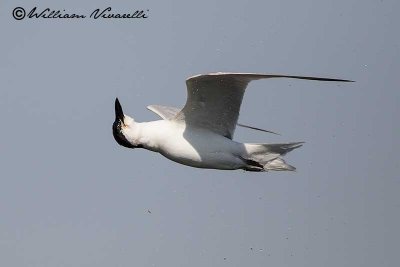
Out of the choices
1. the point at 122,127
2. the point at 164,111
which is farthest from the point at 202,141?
the point at 164,111

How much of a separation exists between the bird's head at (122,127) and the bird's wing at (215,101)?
0.62 metres

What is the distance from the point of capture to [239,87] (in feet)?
31.2

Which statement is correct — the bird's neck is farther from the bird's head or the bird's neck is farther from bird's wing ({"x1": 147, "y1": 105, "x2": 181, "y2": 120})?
bird's wing ({"x1": 147, "y1": 105, "x2": 181, "y2": 120})

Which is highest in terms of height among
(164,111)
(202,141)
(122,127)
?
(164,111)

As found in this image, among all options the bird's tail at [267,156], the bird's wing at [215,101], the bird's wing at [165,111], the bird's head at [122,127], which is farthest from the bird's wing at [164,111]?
the bird's tail at [267,156]

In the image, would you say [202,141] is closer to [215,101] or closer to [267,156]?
[215,101]

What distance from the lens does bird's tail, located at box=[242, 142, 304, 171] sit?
10.1 metres

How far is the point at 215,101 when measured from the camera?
9750 millimetres

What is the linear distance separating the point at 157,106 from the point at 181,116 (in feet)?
6.59

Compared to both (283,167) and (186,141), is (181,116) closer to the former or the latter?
(186,141)

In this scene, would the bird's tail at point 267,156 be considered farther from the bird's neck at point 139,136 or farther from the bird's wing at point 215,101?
the bird's neck at point 139,136

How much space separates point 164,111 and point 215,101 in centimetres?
211

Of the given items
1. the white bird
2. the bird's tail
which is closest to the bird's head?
the white bird

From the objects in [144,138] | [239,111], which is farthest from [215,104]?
[144,138]
